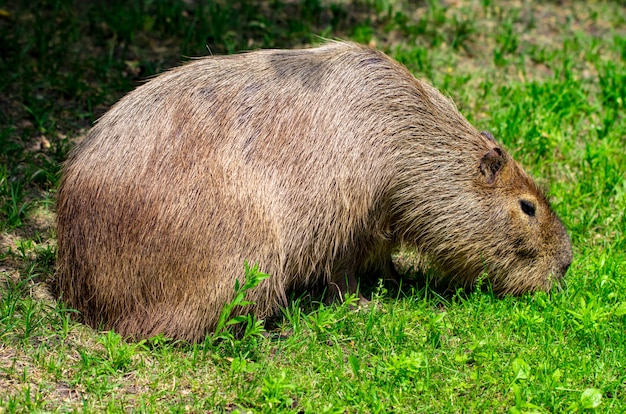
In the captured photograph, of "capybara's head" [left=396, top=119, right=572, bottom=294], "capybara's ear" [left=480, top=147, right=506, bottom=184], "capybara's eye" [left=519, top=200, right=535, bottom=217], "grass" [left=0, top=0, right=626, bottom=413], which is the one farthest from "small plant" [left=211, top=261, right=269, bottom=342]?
"capybara's eye" [left=519, top=200, right=535, bottom=217]

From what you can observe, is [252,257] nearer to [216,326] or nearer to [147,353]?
[216,326]

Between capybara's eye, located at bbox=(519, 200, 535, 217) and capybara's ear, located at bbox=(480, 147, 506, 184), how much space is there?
23 cm

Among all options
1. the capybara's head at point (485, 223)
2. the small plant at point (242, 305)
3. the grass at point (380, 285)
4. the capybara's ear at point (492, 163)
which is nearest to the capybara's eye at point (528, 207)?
the capybara's head at point (485, 223)

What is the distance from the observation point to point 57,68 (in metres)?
6.09

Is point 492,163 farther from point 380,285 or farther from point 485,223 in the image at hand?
point 380,285

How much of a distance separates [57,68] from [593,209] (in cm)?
383

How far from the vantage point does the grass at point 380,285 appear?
147 inches

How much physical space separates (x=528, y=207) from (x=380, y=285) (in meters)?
0.97

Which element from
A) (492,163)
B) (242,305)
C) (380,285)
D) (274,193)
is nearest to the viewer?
(242,305)

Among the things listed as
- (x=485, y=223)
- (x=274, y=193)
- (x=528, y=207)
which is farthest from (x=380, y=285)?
(x=528, y=207)

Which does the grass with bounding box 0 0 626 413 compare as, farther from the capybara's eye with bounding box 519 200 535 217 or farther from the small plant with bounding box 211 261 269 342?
the capybara's eye with bounding box 519 200 535 217

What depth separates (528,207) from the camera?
15.6 feet

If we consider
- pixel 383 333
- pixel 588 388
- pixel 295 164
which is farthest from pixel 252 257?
pixel 588 388

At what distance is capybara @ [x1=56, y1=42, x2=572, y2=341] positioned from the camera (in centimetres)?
403
